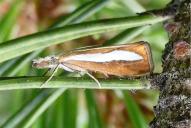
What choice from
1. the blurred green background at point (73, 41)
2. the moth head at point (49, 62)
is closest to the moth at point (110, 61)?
the moth head at point (49, 62)

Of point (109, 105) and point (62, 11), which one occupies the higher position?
point (62, 11)

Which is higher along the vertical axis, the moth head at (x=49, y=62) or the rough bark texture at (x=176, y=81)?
the moth head at (x=49, y=62)

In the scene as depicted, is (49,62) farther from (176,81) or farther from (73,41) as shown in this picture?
(73,41)

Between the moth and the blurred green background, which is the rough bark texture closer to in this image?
the moth

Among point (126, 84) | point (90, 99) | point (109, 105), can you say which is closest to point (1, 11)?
point (109, 105)

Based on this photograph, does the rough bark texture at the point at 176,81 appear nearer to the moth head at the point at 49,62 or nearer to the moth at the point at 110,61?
the moth at the point at 110,61

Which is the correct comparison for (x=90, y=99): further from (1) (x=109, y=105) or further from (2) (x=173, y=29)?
(1) (x=109, y=105)
